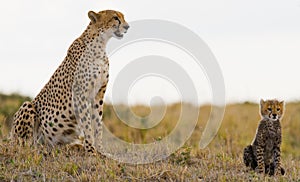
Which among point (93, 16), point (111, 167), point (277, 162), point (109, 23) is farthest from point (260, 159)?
point (93, 16)

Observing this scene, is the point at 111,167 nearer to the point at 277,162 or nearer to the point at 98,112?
the point at 98,112

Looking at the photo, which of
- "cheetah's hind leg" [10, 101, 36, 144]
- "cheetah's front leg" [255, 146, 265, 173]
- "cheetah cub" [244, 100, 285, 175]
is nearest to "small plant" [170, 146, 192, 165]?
"cheetah cub" [244, 100, 285, 175]

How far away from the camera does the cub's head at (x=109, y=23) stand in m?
6.72

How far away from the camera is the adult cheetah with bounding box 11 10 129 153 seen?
668cm

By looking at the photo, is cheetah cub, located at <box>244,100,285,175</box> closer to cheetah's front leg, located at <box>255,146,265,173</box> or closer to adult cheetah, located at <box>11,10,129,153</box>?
cheetah's front leg, located at <box>255,146,265,173</box>

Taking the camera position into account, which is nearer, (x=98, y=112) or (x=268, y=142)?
(x=268, y=142)

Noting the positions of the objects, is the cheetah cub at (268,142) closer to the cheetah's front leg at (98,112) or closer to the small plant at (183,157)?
the small plant at (183,157)

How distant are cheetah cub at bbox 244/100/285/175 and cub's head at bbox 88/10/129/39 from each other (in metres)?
1.81

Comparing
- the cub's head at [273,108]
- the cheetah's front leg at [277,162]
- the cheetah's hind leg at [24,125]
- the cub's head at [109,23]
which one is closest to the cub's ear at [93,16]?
the cub's head at [109,23]

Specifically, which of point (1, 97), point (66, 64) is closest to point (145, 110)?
point (1, 97)

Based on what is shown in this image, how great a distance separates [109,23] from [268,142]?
2191 mm

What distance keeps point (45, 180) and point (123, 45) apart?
193 cm

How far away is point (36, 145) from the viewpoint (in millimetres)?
A: 6660

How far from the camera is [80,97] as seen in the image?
668 cm
